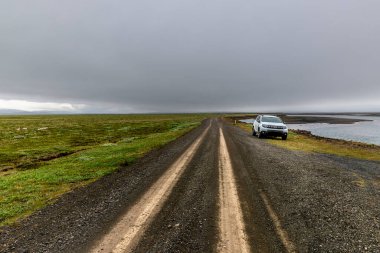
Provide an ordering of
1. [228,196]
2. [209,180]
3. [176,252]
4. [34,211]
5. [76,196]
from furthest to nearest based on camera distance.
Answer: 1. [209,180]
2. [76,196]
3. [228,196]
4. [34,211]
5. [176,252]

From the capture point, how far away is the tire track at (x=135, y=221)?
474 centimetres

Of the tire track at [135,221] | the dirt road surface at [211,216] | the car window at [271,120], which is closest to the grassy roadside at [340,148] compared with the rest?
the car window at [271,120]

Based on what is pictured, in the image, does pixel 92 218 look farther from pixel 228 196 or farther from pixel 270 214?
pixel 270 214

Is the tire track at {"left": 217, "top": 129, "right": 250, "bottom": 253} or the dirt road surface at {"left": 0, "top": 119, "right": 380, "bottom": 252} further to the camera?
the dirt road surface at {"left": 0, "top": 119, "right": 380, "bottom": 252}

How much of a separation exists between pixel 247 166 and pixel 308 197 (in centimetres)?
445

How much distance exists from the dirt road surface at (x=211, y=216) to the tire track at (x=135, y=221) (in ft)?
0.06

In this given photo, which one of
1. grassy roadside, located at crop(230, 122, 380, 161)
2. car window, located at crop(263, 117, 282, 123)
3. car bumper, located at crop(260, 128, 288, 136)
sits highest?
car window, located at crop(263, 117, 282, 123)

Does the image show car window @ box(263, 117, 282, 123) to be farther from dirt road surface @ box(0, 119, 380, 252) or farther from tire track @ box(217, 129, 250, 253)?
tire track @ box(217, 129, 250, 253)

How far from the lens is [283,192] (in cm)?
802

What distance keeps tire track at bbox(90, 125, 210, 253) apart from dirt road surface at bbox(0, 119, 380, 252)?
0.06 ft

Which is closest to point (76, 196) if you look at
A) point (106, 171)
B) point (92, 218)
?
point (92, 218)

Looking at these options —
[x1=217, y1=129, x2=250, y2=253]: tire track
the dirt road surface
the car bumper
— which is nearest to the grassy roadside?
the car bumper

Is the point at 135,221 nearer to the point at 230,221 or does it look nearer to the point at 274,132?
the point at 230,221

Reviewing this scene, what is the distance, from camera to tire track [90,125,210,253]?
4.74 m
